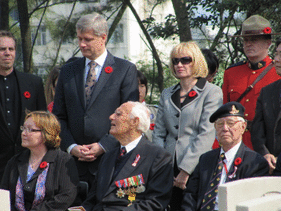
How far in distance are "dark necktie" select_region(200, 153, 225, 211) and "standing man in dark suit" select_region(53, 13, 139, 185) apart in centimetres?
98

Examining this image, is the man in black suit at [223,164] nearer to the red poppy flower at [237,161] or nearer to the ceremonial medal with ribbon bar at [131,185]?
the red poppy flower at [237,161]

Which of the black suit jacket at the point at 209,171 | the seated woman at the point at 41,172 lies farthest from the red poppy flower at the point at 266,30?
the seated woman at the point at 41,172

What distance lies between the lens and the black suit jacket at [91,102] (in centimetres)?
450

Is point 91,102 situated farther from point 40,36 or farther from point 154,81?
point 40,36

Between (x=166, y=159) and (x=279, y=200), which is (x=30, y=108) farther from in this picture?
(x=279, y=200)

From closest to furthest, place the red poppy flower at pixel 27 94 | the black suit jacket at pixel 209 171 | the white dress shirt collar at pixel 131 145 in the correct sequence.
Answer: the black suit jacket at pixel 209 171
the white dress shirt collar at pixel 131 145
the red poppy flower at pixel 27 94

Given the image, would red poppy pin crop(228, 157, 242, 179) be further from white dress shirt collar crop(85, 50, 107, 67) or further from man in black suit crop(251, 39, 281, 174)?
white dress shirt collar crop(85, 50, 107, 67)

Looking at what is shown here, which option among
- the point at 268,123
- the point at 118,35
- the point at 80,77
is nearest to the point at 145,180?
the point at 268,123

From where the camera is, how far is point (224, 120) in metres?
4.02

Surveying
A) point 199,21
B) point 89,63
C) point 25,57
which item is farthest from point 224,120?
point 25,57

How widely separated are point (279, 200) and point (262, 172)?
57.8 inches

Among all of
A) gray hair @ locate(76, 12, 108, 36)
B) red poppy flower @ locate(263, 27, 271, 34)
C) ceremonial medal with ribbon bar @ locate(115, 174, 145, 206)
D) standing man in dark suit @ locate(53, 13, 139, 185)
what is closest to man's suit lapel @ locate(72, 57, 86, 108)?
standing man in dark suit @ locate(53, 13, 139, 185)

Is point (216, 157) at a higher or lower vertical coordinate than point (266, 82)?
lower

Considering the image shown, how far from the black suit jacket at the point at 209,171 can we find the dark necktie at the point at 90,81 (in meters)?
1.18
